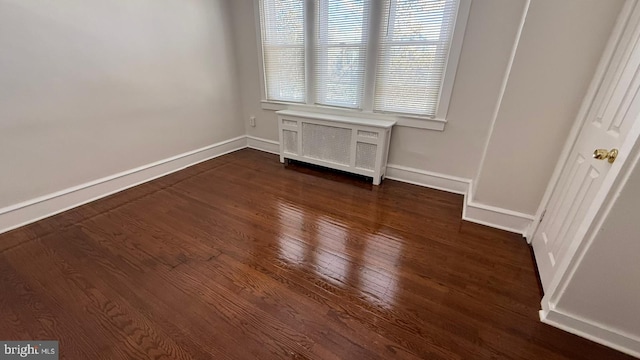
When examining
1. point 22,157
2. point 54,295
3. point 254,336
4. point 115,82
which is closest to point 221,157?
point 115,82

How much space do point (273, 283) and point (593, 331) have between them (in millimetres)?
1675

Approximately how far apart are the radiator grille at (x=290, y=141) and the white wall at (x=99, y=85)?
1.07 m

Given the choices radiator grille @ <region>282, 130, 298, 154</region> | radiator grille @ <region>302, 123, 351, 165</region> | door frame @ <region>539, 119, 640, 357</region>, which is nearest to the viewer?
door frame @ <region>539, 119, 640, 357</region>

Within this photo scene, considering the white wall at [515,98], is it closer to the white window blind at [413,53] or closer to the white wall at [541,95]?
the white wall at [541,95]

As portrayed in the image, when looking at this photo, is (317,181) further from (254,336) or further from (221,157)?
(254,336)

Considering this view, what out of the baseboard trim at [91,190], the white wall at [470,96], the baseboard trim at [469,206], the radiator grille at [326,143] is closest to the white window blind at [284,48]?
the white wall at [470,96]

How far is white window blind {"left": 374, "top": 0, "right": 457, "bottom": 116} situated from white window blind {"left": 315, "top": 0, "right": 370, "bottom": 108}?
0.23 meters

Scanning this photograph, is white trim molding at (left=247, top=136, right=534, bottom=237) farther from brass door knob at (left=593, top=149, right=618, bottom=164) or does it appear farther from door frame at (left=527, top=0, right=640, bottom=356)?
brass door knob at (left=593, top=149, right=618, bottom=164)

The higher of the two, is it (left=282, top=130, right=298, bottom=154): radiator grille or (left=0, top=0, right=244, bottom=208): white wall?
(left=0, top=0, right=244, bottom=208): white wall

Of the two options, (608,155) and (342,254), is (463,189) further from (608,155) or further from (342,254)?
(342,254)

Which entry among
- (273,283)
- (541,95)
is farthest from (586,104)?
(273,283)

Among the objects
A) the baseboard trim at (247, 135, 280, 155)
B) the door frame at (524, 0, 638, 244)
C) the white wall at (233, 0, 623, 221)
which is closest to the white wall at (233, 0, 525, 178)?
the white wall at (233, 0, 623, 221)

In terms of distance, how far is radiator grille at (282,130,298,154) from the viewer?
3212 millimetres

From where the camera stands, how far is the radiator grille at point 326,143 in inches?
114
